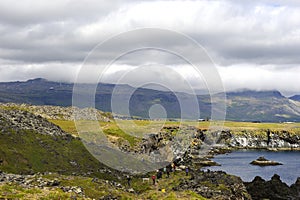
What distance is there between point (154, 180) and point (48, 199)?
3061 cm

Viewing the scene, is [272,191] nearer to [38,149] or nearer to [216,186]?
[216,186]

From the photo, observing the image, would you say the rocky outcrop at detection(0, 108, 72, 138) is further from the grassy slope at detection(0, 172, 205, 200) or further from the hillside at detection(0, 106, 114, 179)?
the grassy slope at detection(0, 172, 205, 200)

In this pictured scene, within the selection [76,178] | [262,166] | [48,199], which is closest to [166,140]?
[262,166]

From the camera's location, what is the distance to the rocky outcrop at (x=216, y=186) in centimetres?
6834

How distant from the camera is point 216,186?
240 ft

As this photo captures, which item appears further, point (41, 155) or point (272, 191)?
point (272, 191)

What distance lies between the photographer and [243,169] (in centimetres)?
15175

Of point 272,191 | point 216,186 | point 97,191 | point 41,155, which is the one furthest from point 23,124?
point 272,191

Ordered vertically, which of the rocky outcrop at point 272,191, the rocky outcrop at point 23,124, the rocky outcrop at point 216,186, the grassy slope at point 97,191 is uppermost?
the rocky outcrop at point 23,124

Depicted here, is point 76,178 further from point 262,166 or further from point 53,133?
point 262,166

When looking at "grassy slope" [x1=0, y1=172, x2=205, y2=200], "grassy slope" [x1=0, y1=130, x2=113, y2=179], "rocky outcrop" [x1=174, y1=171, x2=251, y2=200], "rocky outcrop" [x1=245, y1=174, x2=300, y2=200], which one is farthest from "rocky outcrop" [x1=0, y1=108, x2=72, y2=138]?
"rocky outcrop" [x1=245, y1=174, x2=300, y2=200]

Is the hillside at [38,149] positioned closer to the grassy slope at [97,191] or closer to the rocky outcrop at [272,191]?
the grassy slope at [97,191]

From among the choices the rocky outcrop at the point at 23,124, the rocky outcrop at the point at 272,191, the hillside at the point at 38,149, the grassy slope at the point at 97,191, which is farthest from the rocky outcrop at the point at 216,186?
the rocky outcrop at the point at 23,124

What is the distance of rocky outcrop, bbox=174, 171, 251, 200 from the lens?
68.3 meters
